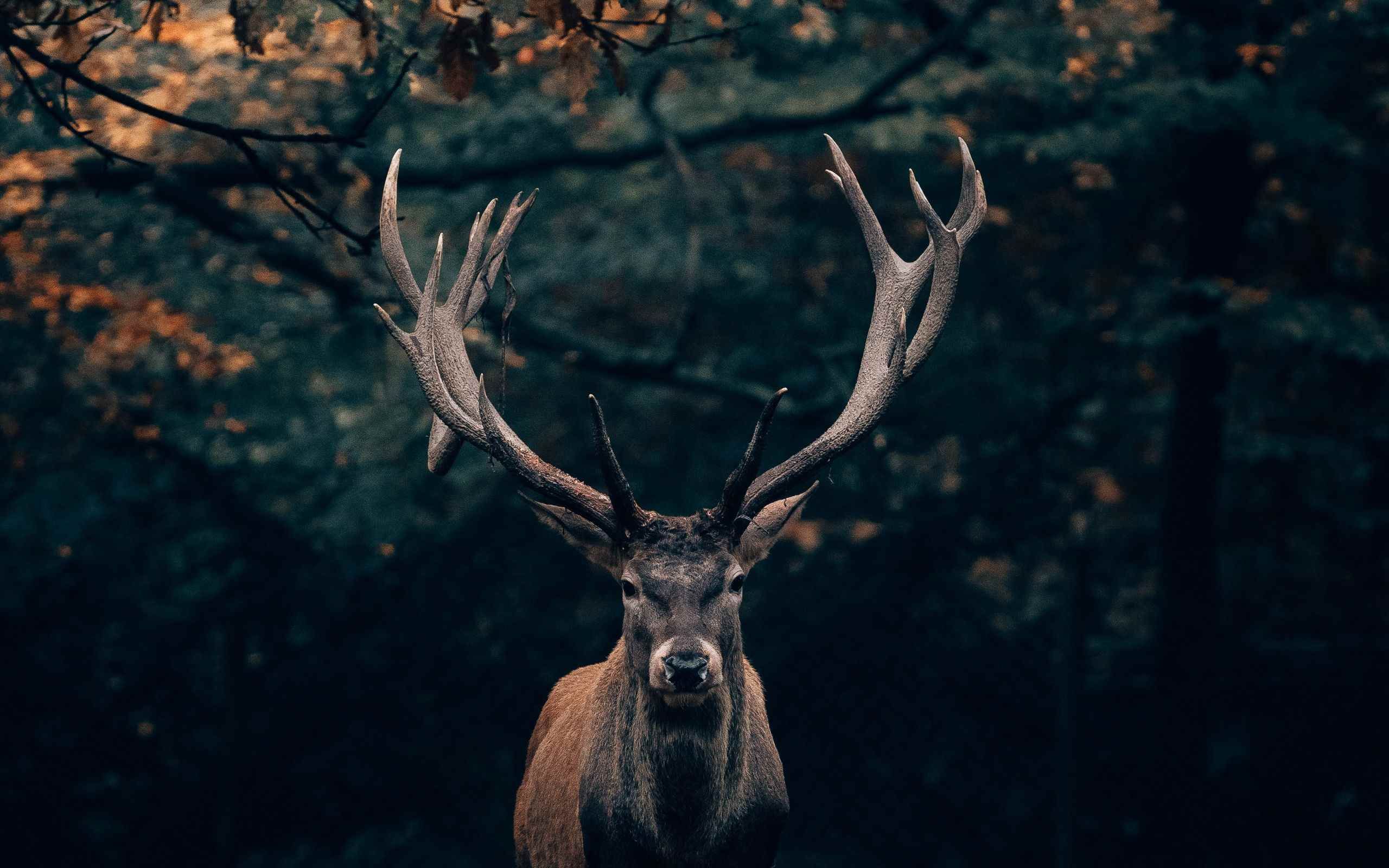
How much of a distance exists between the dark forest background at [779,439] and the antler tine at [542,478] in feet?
14.0

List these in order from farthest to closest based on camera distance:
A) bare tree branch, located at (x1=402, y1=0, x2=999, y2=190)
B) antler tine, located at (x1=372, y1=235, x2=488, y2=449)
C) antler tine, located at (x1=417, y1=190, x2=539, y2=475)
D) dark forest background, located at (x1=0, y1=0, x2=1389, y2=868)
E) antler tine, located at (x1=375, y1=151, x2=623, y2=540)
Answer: bare tree branch, located at (x1=402, y1=0, x2=999, y2=190), dark forest background, located at (x1=0, y1=0, x2=1389, y2=868), antler tine, located at (x1=417, y1=190, x2=539, y2=475), antler tine, located at (x1=372, y1=235, x2=488, y2=449), antler tine, located at (x1=375, y1=151, x2=623, y2=540)

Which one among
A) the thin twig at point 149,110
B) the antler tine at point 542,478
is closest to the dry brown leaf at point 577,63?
the thin twig at point 149,110

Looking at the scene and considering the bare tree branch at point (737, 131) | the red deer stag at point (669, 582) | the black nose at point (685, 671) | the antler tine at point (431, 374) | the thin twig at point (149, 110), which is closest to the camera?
the black nose at point (685, 671)

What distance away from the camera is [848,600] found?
10.5m

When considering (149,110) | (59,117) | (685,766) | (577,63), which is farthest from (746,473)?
(59,117)

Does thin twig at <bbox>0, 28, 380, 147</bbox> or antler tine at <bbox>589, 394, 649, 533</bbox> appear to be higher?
thin twig at <bbox>0, 28, 380, 147</bbox>

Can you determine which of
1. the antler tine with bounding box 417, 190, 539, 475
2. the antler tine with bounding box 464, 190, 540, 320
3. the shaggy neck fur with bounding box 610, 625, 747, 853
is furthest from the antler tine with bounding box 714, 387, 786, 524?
the antler tine with bounding box 464, 190, 540, 320

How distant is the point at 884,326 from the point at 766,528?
2.66ft

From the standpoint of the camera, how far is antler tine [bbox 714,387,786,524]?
3.77 metres

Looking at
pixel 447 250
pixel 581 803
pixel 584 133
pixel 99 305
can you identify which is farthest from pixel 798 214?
pixel 581 803

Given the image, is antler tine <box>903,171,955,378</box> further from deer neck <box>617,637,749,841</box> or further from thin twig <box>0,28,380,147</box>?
thin twig <box>0,28,380,147</box>

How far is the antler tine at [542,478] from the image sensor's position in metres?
4.14

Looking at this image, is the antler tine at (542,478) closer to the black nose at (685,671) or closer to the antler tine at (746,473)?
the antler tine at (746,473)

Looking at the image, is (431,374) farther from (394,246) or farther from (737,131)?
(737,131)
